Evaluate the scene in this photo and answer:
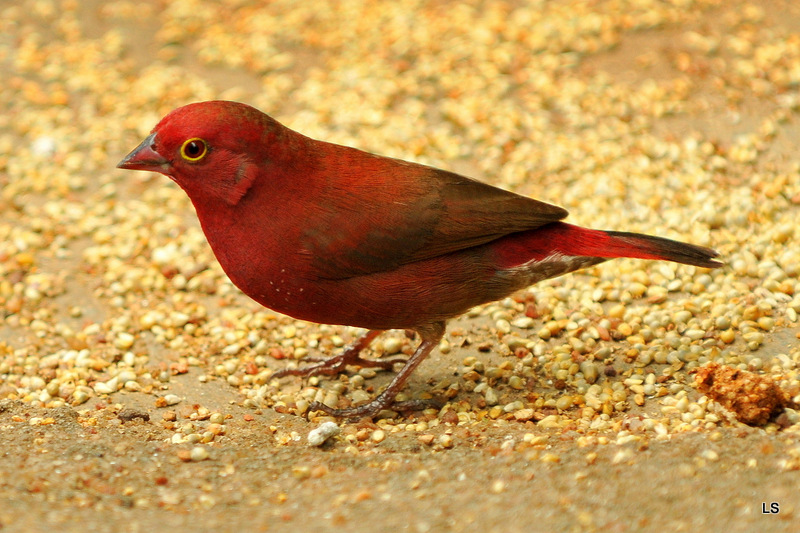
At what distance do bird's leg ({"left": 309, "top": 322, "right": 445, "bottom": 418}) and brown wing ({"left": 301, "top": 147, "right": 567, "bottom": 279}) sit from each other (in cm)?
44

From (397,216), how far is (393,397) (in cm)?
89

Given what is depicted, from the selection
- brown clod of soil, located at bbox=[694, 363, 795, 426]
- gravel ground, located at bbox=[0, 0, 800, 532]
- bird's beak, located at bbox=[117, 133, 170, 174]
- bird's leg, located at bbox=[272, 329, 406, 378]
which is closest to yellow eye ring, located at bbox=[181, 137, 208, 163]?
bird's beak, located at bbox=[117, 133, 170, 174]

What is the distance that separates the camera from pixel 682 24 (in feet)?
23.6

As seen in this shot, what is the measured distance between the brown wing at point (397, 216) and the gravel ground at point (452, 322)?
2.48 ft

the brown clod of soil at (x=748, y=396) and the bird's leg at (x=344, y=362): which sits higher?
the bird's leg at (x=344, y=362)

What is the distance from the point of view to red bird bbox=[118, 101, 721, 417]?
363cm

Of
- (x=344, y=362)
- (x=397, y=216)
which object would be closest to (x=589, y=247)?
(x=397, y=216)

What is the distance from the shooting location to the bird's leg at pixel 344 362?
4395mm

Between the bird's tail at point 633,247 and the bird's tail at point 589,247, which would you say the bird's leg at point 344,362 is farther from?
the bird's tail at point 633,247

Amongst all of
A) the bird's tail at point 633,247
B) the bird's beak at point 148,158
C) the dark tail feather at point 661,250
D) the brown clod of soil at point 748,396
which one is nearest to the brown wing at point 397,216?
the bird's tail at point 633,247

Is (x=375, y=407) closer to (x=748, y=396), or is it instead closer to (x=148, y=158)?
(x=148, y=158)

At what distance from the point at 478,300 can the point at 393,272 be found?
45cm

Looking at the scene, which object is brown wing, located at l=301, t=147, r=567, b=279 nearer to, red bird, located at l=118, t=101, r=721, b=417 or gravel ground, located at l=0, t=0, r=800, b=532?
red bird, located at l=118, t=101, r=721, b=417

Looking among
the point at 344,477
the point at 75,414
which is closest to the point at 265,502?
the point at 344,477
